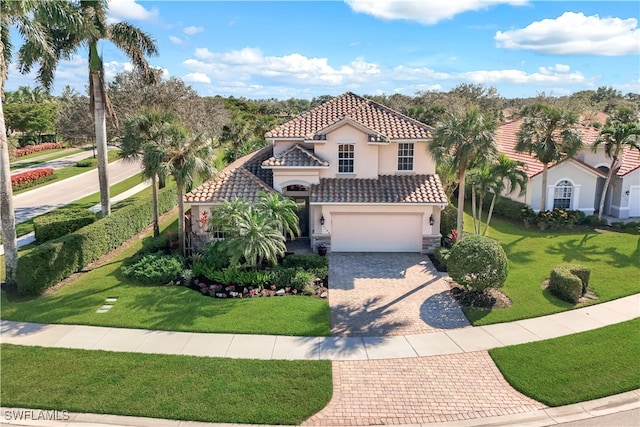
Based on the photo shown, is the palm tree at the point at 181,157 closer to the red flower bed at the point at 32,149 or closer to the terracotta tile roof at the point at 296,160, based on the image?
the terracotta tile roof at the point at 296,160

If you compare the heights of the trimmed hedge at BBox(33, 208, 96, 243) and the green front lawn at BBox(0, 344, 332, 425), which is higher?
the trimmed hedge at BBox(33, 208, 96, 243)

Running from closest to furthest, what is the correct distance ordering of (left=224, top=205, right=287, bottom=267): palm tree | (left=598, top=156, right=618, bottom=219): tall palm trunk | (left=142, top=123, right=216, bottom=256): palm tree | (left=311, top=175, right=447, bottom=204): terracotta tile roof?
1. (left=224, top=205, right=287, bottom=267): palm tree
2. (left=142, top=123, right=216, bottom=256): palm tree
3. (left=311, top=175, right=447, bottom=204): terracotta tile roof
4. (left=598, top=156, right=618, bottom=219): tall palm trunk

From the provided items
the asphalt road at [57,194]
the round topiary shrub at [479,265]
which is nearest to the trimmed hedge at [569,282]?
the round topiary shrub at [479,265]

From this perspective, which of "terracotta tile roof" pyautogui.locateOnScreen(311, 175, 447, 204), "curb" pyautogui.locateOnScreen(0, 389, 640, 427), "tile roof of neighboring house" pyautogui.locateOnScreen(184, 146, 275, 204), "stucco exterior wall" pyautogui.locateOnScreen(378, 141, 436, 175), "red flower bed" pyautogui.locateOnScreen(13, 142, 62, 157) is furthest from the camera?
"red flower bed" pyautogui.locateOnScreen(13, 142, 62, 157)

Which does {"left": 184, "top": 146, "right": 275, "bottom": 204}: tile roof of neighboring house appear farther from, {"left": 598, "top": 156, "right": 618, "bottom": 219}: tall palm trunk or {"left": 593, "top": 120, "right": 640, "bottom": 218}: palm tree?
{"left": 598, "top": 156, "right": 618, "bottom": 219}: tall palm trunk

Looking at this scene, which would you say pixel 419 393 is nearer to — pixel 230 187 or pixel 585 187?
pixel 230 187

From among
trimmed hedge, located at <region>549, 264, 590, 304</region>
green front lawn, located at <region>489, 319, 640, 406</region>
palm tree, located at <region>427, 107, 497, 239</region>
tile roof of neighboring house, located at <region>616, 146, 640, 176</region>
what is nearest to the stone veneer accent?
palm tree, located at <region>427, 107, 497, 239</region>

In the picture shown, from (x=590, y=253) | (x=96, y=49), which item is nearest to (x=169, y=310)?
(x=96, y=49)
